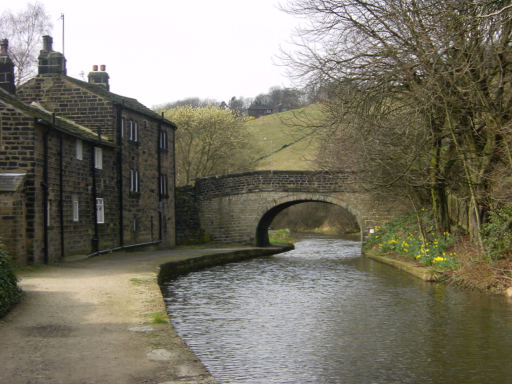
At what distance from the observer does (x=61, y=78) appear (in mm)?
21656

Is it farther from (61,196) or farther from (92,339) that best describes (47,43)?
(92,339)

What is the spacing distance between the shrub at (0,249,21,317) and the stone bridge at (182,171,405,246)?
18.4m

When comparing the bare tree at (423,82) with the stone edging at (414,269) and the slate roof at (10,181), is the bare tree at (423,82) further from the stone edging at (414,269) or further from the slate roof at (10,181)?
the slate roof at (10,181)

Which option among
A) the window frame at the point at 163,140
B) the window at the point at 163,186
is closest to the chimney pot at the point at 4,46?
the window frame at the point at 163,140

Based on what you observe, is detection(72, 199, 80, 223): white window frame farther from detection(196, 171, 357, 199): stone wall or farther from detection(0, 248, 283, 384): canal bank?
detection(196, 171, 357, 199): stone wall

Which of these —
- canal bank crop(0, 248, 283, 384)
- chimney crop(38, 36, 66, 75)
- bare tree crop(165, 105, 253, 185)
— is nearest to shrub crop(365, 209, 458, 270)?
canal bank crop(0, 248, 283, 384)

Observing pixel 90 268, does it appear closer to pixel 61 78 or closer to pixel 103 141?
pixel 103 141

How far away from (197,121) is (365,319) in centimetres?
3160

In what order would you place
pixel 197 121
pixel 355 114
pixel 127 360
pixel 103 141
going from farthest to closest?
pixel 197 121 → pixel 103 141 → pixel 355 114 → pixel 127 360

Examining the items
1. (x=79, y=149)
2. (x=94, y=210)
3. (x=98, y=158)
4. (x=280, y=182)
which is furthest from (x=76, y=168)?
(x=280, y=182)

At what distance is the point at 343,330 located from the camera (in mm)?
9227

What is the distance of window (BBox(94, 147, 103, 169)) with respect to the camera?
1992cm

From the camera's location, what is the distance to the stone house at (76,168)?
1528 cm

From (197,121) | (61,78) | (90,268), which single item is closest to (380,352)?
(90,268)
